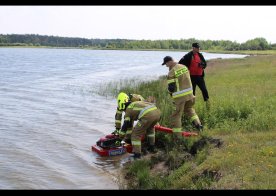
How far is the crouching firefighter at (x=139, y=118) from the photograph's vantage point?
8.65 metres

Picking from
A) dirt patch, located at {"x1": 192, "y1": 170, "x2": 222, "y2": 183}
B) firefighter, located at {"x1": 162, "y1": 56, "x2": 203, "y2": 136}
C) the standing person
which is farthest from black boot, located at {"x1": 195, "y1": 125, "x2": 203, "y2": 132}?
dirt patch, located at {"x1": 192, "y1": 170, "x2": 222, "y2": 183}

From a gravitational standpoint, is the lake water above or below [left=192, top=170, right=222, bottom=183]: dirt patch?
below

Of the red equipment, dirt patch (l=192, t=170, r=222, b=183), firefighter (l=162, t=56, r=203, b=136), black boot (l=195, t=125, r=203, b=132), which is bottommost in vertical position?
the red equipment

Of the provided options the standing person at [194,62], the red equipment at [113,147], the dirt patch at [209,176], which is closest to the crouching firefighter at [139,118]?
the red equipment at [113,147]

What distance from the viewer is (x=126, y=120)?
8.81 meters

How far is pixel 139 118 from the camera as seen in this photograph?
870cm

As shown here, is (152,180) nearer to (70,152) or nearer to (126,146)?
(126,146)

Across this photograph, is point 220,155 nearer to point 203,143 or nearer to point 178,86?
point 203,143

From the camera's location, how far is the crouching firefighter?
8648 mm

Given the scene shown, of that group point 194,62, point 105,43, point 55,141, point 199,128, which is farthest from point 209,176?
point 105,43

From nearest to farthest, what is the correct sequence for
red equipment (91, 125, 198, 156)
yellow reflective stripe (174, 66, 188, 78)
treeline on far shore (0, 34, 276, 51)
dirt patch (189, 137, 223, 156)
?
dirt patch (189, 137, 223, 156) → yellow reflective stripe (174, 66, 188, 78) → red equipment (91, 125, 198, 156) → treeline on far shore (0, 34, 276, 51)

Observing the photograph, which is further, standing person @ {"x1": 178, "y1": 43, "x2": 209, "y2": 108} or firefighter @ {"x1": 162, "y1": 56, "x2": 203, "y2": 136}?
standing person @ {"x1": 178, "y1": 43, "x2": 209, "y2": 108}

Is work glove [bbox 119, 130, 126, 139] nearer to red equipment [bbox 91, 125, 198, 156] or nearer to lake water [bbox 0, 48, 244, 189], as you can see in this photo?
red equipment [bbox 91, 125, 198, 156]

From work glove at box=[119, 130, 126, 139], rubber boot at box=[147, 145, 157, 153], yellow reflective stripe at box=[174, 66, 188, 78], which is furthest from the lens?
rubber boot at box=[147, 145, 157, 153]
